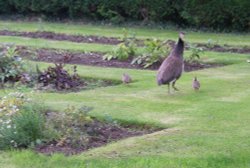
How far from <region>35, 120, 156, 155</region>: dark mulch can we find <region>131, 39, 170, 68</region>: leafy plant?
222 inches

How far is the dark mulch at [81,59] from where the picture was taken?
14695 mm

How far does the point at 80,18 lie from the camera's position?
84.6 ft

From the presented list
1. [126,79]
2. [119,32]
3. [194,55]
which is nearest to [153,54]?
[194,55]

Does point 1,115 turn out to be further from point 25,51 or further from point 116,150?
point 25,51

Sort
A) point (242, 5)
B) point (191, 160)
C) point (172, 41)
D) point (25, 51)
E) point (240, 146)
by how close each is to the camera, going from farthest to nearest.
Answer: point (242, 5) → point (172, 41) → point (25, 51) → point (240, 146) → point (191, 160)

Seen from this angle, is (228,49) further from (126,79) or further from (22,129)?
(22,129)

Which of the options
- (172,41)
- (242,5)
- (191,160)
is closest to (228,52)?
(172,41)

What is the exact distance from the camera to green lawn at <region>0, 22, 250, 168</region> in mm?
7449

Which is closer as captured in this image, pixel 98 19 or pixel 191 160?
pixel 191 160

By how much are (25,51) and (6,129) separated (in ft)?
27.9

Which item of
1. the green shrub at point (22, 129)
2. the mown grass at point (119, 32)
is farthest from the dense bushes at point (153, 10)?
Result: the green shrub at point (22, 129)

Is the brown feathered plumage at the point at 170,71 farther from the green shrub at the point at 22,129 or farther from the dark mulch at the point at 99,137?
the green shrub at the point at 22,129

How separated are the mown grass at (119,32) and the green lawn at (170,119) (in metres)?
5.24

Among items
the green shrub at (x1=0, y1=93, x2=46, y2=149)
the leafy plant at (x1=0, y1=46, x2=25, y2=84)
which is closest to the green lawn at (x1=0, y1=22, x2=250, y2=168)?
→ the green shrub at (x1=0, y1=93, x2=46, y2=149)
